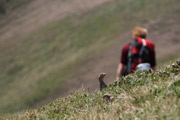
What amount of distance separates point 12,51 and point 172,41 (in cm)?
1560

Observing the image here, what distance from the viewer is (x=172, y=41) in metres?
21.8

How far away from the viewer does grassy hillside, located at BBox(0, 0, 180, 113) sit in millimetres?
20453

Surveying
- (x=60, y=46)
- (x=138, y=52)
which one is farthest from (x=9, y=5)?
(x=138, y=52)

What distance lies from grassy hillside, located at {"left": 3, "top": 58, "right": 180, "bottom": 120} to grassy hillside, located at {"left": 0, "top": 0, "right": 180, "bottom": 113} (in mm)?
13078

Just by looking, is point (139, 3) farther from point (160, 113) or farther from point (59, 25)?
point (160, 113)

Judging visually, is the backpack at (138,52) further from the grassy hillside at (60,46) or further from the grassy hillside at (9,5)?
the grassy hillside at (9,5)

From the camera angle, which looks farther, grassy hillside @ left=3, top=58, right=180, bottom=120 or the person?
the person

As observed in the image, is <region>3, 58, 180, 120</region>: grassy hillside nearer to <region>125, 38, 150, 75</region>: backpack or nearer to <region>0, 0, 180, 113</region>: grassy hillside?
<region>125, 38, 150, 75</region>: backpack

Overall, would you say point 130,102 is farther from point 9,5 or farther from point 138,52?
point 9,5

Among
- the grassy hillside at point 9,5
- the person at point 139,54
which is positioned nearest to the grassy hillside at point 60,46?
the person at point 139,54

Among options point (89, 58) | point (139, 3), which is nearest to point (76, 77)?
point (89, 58)

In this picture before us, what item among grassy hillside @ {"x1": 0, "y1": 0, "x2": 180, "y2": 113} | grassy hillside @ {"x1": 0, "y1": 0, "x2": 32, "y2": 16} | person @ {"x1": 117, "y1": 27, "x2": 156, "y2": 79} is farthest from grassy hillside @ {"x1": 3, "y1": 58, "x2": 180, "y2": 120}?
grassy hillside @ {"x1": 0, "y1": 0, "x2": 32, "y2": 16}

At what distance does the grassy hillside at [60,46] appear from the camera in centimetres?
2045

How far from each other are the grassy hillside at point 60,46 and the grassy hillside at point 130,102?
42.9ft
